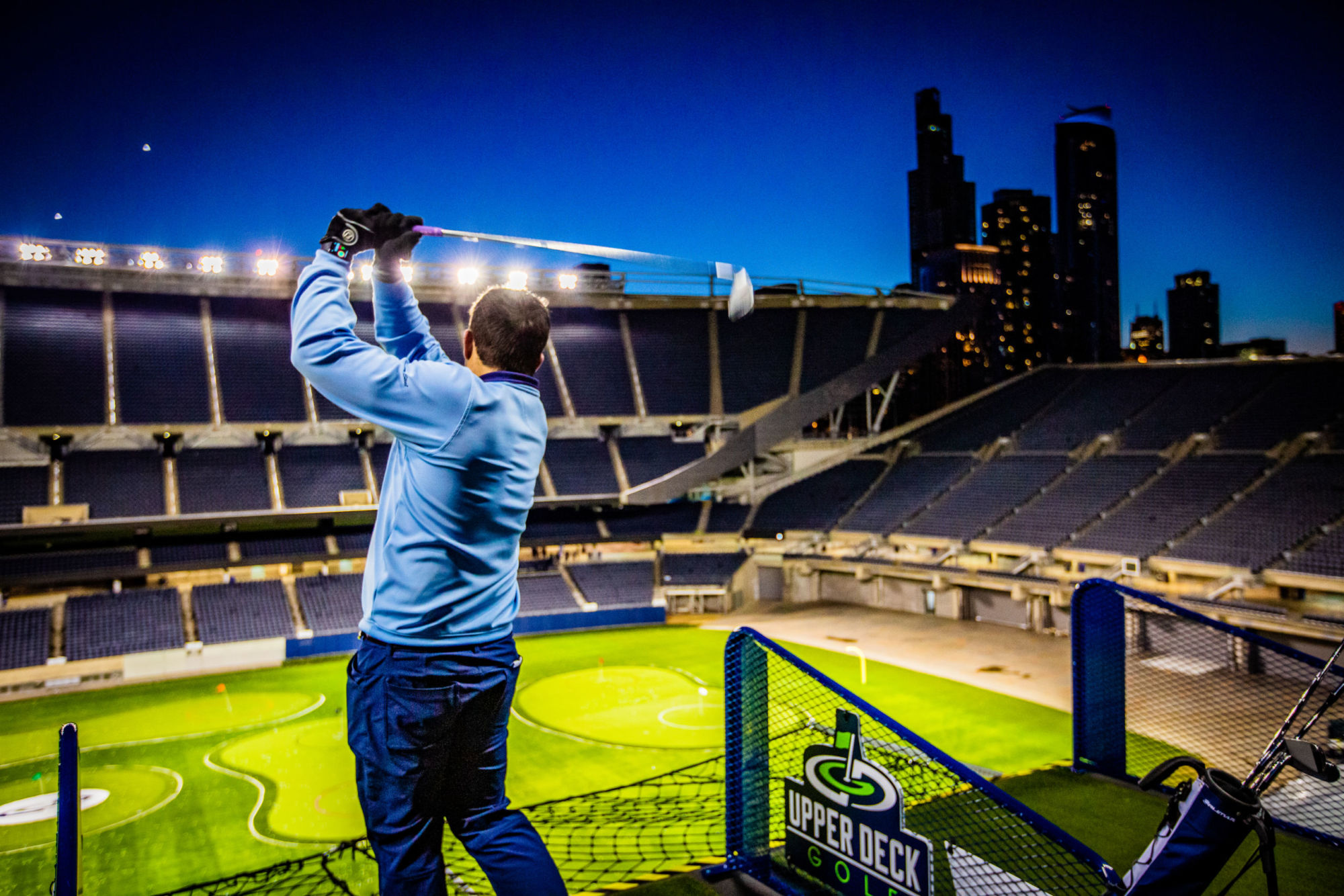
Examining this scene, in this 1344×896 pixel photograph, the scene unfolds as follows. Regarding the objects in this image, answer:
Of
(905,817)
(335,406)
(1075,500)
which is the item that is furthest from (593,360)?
(905,817)

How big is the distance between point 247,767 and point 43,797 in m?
3.37

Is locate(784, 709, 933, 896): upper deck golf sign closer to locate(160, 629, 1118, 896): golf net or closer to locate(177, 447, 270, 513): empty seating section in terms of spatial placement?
locate(160, 629, 1118, 896): golf net

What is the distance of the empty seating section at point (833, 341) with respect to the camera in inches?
1549

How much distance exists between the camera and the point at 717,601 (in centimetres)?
3262

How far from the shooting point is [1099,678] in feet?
25.3

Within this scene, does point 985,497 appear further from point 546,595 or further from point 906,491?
point 546,595

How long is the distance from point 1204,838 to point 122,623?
29.4 meters

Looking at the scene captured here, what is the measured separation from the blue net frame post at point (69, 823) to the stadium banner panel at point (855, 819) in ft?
12.1

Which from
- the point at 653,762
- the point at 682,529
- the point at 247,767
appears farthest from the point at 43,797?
the point at 682,529

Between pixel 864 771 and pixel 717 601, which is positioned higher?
pixel 864 771

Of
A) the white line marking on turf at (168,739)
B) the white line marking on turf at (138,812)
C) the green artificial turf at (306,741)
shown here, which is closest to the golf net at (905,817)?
the green artificial turf at (306,741)

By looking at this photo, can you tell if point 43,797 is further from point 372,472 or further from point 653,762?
point 372,472

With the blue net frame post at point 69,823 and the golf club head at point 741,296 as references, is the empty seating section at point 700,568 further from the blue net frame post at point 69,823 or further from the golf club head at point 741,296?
the blue net frame post at point 69,823

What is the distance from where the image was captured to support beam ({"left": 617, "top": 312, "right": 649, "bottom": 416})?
122 ft
